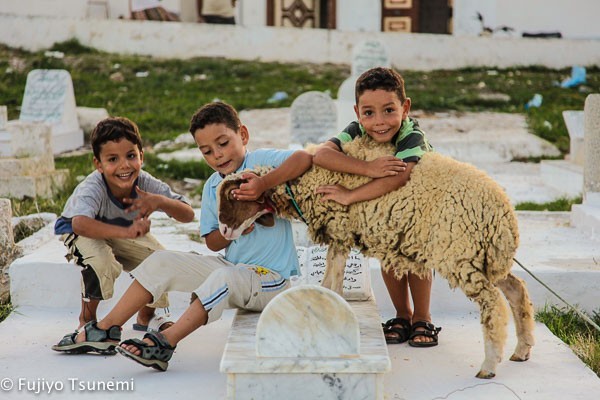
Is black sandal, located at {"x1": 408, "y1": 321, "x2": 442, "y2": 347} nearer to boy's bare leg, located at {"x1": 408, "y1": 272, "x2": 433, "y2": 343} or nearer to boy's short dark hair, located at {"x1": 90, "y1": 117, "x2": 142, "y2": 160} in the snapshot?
boy's bare leg, located at {"x1": 408, "y1": 272, "x2": 433, "y2": 343}

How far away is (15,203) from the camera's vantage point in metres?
8.29

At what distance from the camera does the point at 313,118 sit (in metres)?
10.2

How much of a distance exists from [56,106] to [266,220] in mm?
9899

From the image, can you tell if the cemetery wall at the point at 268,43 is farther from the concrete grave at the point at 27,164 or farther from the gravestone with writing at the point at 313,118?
the concrete grave at the point at 27,164

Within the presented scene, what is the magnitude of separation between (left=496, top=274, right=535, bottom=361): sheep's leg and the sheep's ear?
1.18m

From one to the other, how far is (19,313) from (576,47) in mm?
18580

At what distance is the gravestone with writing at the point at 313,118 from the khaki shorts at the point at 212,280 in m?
5.90

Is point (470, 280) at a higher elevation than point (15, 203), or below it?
higher

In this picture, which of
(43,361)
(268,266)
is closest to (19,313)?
(43,361)

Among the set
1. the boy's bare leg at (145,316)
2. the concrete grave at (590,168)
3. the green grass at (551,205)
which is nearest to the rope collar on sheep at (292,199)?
the boy's bare leg at (145,316)

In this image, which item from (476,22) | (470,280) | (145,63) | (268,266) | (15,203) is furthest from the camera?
(476,22)

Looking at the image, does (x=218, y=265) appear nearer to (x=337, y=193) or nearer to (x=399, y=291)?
(x=337, y=193)

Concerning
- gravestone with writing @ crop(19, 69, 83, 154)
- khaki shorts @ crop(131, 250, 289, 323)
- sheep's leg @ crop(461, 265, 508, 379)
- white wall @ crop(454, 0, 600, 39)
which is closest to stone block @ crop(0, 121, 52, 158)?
gravestone with writing @ crop(19, 69, 83, 154)

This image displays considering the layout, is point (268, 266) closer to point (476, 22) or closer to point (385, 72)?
point (385, 72)
